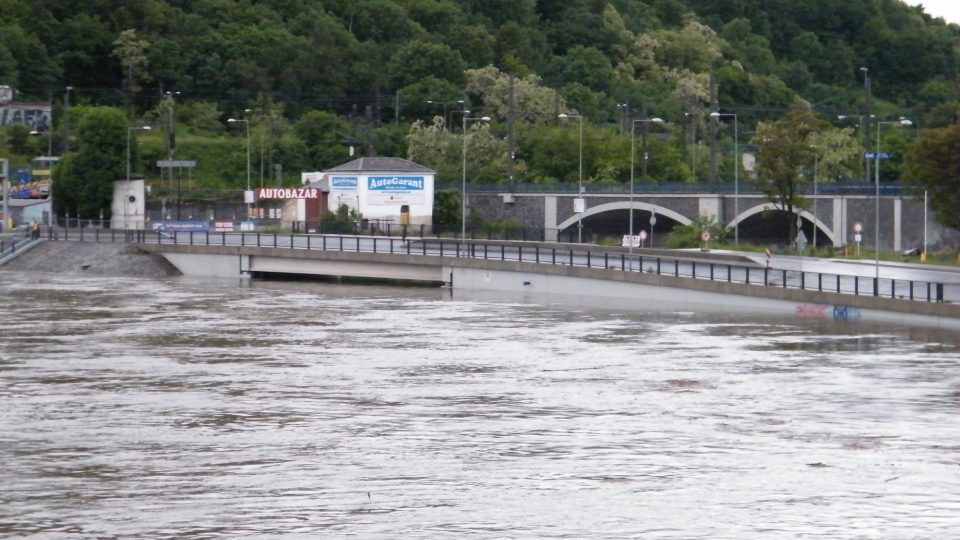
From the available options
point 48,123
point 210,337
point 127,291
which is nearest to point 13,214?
point 48,123

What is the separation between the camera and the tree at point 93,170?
117 metres

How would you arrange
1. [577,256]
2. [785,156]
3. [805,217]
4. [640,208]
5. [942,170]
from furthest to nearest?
1. [640,208]
2. [805,217]
3. [785,156]
4. [942,170]
5. [577,256]

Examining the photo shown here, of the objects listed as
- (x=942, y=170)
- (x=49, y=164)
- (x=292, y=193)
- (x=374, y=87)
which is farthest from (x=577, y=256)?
(x=374, y=87)

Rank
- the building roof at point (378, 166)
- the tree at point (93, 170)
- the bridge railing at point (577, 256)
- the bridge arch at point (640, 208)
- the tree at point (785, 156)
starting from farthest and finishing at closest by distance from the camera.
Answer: the tree at point (93, 170)
the bridge arch at point (640, 208)
the building roof at point (378, 166)
the tree at point (785, 156)
the bridge railing at point (577, 256)

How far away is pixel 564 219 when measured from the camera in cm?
11400

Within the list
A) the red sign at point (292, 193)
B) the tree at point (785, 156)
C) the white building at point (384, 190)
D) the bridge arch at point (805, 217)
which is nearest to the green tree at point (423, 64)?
the red sign at point (292, 193)

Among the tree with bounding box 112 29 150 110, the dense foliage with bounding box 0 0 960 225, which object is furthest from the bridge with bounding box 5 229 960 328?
the tree with bounding box 112 29 150 110

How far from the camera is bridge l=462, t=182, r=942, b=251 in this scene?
330 ft

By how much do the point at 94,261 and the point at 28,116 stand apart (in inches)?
2111

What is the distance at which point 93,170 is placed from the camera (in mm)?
117562

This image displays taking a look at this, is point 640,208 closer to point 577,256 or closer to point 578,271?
point 577,256

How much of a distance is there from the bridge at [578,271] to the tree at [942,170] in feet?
23.9

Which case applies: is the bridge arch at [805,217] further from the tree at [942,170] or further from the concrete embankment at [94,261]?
the concrete embankment at [94,261]

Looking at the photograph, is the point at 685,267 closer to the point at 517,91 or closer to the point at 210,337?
the point at 210,337
